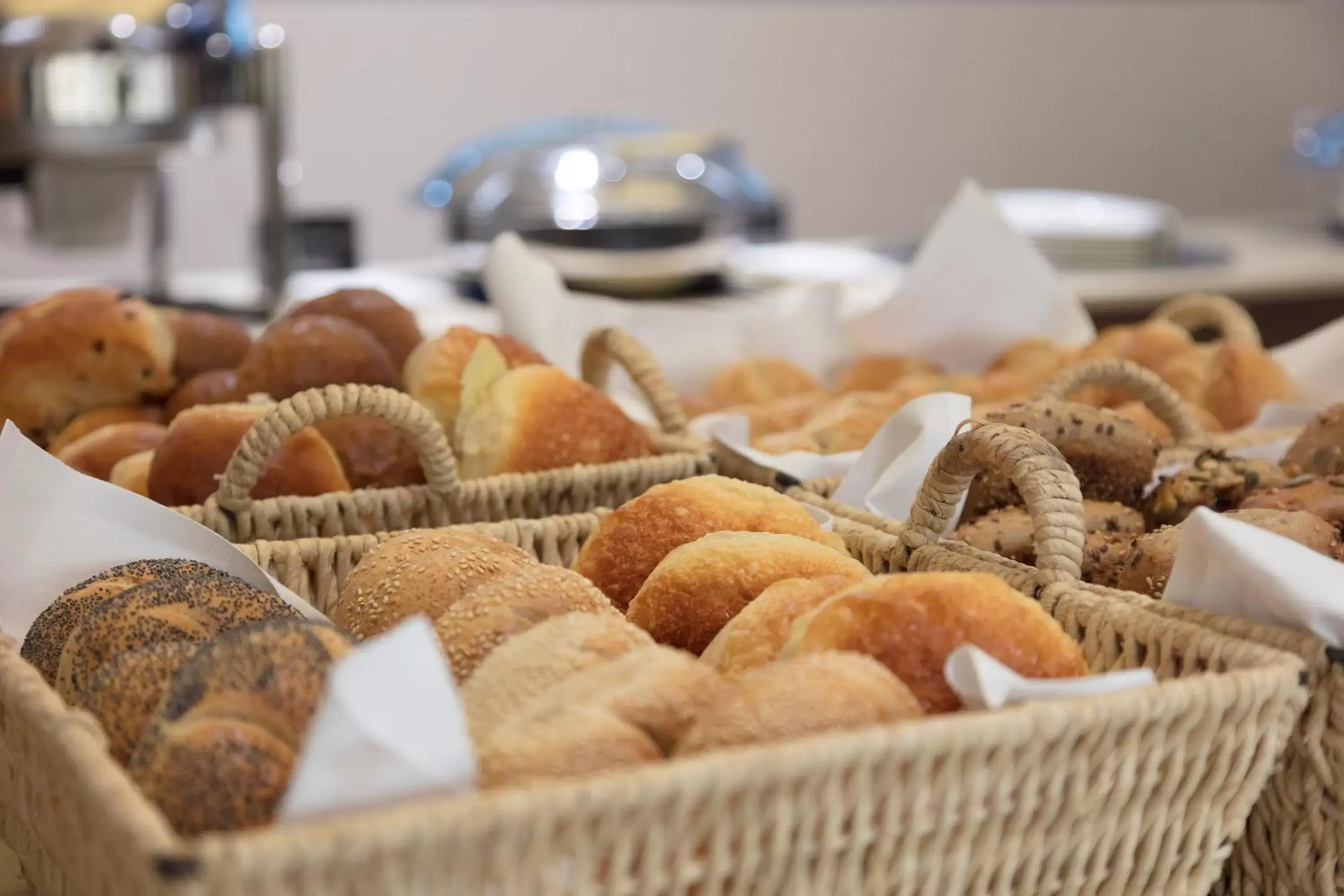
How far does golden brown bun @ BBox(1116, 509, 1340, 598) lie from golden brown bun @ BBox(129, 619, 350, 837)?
1.52 feet

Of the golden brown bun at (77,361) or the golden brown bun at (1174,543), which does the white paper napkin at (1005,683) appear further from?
the golden brown bun at (77,361)

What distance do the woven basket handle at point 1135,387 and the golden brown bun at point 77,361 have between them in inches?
28.8

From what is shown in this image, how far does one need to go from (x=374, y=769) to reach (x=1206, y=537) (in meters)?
0.43

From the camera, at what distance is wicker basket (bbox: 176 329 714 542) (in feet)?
3.04

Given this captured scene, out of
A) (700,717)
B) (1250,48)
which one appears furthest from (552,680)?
(1250,48)

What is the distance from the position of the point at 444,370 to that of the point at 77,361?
31 centimetres

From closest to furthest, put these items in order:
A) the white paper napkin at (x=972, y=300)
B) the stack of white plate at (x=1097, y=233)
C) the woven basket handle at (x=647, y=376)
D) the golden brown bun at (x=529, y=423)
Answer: the golden brown bun at (x=529, y=423) < the woven basket handle at (x=647, y=376) < the white paper napkin at (x=972, y=300) < the stack of white plate at (x=1097, y=233)

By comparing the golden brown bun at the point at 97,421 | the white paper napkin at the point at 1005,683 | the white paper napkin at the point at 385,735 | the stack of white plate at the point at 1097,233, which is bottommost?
the stack of white plate at the point at 1097,233

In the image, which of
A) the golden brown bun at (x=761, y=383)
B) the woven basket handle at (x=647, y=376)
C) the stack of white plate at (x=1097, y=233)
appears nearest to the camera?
the woven basket handle at (x=647, y=376)

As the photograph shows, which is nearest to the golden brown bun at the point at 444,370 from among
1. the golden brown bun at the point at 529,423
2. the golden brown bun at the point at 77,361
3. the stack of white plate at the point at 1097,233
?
the golden brown bun at the point at 529,423

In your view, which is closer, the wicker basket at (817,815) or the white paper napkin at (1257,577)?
the wicker basket at (817,815)

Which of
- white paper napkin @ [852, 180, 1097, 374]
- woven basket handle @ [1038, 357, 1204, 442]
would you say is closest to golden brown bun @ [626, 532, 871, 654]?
woven basket handle @ [1038, 357, 1204, 442]

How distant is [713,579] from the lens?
78 centimetres

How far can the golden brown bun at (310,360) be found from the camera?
1.15 metres
